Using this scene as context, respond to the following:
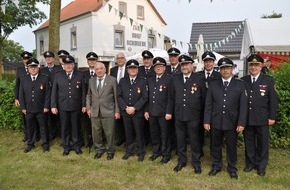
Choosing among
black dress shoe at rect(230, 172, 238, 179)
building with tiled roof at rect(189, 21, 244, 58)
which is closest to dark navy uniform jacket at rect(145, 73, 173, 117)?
black dress shoe at rect(230, 172, 238, 179)

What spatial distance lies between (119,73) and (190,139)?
2062mm

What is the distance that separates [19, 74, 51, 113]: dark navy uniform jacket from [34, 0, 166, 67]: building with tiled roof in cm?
1498

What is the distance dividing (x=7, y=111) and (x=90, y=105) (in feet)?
9.51

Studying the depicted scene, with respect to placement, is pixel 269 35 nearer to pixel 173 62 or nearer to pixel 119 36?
pixel 173 62

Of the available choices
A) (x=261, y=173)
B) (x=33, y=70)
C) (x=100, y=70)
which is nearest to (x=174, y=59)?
(x=100, y=70)

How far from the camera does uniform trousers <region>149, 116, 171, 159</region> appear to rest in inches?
211

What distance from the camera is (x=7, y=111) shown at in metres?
7.44

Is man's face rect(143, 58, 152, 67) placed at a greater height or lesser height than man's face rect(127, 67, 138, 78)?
greater

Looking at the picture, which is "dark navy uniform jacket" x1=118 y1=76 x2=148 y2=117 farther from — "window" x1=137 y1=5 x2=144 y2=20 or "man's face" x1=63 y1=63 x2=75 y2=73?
"window" x1=137 y1=5 x2=144 y2=20

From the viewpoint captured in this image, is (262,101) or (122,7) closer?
(262,101)

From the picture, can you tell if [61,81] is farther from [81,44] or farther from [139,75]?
[81,44]

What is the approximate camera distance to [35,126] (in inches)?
247

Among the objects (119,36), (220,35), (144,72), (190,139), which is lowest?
(190,139)

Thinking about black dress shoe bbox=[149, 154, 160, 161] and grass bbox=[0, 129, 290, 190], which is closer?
grass bbox=[0, 129, 290, 190]
